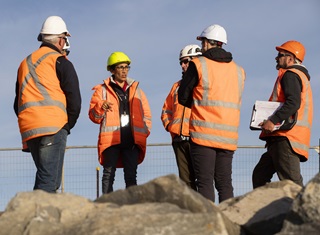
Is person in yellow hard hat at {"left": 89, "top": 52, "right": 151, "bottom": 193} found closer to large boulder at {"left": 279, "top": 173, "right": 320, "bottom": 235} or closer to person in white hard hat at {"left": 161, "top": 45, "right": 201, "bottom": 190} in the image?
person in white hard hat at {"left": 161, "top": 45, "right": 201, "bottom": 190}

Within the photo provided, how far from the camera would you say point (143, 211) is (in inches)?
164

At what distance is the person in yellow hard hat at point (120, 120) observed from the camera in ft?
29.0

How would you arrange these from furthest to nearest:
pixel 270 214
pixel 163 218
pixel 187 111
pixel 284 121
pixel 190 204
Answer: pixel 187 111 < pixel 284 121 < pixel 270 214 < pixel 190 204 < pixel 163 218

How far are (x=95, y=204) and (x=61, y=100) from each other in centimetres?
235

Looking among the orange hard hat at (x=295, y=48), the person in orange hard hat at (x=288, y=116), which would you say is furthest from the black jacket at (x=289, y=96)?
the orange hard hat at (x=295, y=48)

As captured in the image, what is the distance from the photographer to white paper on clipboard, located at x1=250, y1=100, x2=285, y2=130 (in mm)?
7484

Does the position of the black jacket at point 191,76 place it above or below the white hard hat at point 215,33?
below

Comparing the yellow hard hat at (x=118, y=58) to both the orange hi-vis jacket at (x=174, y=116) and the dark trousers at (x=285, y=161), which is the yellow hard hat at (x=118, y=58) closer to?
the orange hi-vis jacket at (x=174, y=116)

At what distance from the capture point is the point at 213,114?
671 centimetres

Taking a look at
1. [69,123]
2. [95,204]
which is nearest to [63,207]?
[95,204]

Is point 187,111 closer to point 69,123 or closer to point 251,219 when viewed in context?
point 69,123

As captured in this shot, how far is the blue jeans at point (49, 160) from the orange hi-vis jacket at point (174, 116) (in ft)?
8.16

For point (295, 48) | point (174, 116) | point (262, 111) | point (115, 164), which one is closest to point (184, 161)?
point (174, 116)

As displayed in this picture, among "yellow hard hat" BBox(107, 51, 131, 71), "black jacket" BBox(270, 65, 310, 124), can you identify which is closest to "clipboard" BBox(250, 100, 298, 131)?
"black jacket" BBox(270, 65, 310, 124)
